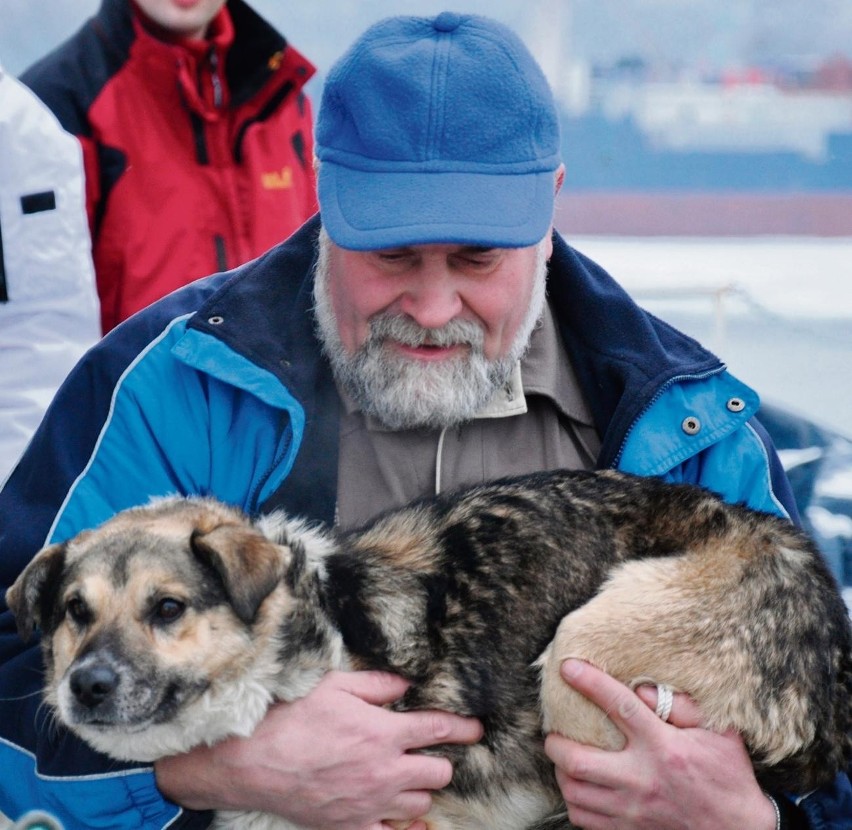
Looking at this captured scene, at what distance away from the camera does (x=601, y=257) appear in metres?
→ 6.26

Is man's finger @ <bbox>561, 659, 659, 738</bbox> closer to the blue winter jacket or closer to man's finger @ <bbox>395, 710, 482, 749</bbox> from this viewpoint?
man's finger @ <bbox>395, 710, 482, 749</bbox>

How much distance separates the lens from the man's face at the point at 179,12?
4.27 metres

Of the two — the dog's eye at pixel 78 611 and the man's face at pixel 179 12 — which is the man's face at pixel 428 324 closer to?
the dog's eye at pixel 78 611

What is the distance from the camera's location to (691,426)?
2695mm

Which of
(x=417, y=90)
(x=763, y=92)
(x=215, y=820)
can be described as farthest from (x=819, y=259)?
(x=215, y=820)

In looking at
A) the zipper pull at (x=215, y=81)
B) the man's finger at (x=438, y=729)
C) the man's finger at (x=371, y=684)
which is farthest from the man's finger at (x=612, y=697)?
the zipper pull at (x=215, y=81)

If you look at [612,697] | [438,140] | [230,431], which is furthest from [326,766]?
[438,140]

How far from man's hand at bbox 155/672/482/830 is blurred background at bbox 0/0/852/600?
4003mm

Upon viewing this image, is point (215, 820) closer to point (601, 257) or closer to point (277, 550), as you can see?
point (277, 550)

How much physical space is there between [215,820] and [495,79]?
1.59 metres

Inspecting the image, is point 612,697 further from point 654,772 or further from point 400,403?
point 400,403

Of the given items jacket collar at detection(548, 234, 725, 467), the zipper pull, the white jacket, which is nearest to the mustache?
jacket collar at detection(548, 234, 725, 467)

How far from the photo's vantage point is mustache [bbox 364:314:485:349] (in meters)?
2.62

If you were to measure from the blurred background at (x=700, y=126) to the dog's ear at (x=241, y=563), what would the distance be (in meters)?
4.03
